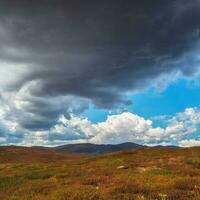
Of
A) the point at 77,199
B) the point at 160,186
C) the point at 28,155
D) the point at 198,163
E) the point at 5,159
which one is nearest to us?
the point at 77,199

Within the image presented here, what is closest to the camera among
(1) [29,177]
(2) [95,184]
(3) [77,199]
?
(3) [77,199]

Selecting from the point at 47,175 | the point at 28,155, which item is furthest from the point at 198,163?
the point at 28,155

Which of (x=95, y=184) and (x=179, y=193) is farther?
(x=95, y=184)

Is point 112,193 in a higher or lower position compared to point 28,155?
lower

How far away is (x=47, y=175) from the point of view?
3400 cm

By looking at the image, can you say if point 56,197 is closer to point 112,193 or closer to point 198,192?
point 112,193

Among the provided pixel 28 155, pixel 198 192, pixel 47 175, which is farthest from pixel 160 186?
pixel 28 155

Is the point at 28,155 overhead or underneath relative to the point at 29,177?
overhead

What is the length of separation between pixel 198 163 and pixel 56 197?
25136 millimetres

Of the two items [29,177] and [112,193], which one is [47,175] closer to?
[29,177]

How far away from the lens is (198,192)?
16312mm

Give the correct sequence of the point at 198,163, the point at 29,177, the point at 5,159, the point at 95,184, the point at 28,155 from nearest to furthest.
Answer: the point at 95,184 < the point at 29,177 < the point at 198,163 < the point at 5,159 < the point at 28,155

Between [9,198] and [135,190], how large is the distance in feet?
19.9

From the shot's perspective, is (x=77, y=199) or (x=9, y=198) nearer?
(x=77, y=199)
